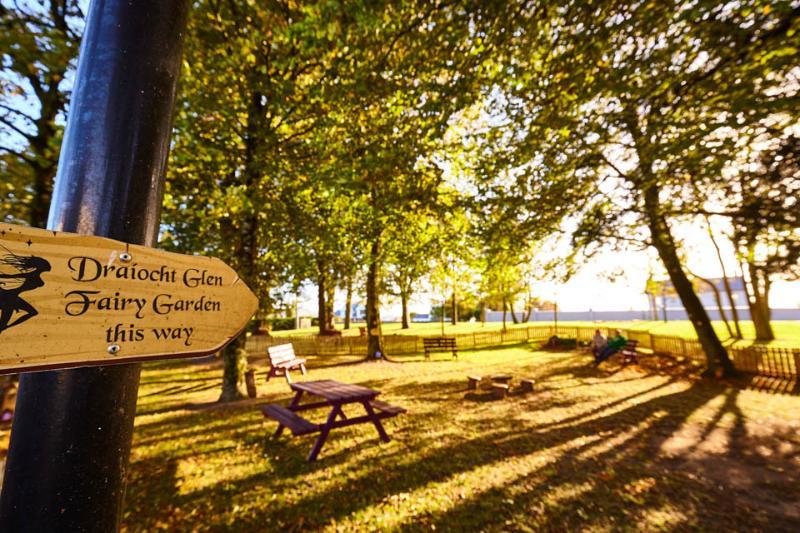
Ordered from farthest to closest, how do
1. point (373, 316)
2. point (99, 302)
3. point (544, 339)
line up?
point (544, 339), point (373, 316), point (99, 302)

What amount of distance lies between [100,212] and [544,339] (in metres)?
25.9

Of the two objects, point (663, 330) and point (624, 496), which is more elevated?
point (663, 330)

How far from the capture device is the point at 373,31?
4.59 metres

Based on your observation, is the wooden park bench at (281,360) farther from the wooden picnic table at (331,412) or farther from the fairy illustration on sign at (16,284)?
the fairy illustration on sign at (16,284)

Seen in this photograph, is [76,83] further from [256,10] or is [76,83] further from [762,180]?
[762,180]

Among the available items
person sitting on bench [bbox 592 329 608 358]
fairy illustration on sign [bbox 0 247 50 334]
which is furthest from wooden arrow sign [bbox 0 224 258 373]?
person sitting on bench [bbox 592 329 608 358]

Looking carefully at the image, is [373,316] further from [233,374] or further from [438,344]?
[233,374]

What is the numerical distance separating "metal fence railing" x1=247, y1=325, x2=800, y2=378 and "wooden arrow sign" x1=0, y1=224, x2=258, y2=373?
52.1ft

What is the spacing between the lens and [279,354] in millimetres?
11570

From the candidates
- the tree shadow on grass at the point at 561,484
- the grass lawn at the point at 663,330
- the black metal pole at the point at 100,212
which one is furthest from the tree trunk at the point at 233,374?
the grass lawn at the point at 663,330

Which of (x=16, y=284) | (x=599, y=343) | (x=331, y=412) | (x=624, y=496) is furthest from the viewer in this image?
(x=599, y=343)

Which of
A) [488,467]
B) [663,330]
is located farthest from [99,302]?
[663,330]

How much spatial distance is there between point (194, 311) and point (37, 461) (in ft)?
1.90

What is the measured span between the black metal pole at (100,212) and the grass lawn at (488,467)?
359 cm
